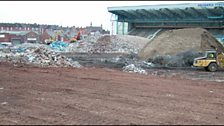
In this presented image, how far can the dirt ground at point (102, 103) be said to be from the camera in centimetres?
852

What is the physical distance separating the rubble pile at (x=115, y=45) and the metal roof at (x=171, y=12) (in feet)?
→ 80.0

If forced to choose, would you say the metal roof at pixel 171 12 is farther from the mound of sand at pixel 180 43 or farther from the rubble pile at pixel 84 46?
the mound of sand at pixel 180 43

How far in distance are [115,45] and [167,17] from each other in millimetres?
36063

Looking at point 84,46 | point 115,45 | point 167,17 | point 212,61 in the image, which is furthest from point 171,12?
point 212,61

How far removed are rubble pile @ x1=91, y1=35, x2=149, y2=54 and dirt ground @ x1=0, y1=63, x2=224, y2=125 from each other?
3853 centimetres

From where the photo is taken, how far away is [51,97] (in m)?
11.5

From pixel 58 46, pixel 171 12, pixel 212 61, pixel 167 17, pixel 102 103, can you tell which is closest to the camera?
pixel 102 103

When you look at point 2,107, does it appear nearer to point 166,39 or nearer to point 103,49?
point 166,39

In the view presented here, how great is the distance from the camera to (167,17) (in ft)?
291

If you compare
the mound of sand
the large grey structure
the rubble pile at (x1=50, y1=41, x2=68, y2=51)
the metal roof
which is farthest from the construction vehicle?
the metal roof

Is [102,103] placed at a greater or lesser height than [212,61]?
lesser

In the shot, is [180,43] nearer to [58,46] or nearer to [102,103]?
[102,103]

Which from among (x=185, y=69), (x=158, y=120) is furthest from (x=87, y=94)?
(x=185, y=69)

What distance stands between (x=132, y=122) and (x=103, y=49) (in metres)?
46.7
